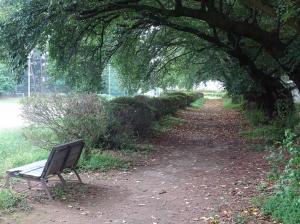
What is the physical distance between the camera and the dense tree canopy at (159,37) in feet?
31.5

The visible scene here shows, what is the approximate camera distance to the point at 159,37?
19.7 meters

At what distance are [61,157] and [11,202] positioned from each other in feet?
4.16

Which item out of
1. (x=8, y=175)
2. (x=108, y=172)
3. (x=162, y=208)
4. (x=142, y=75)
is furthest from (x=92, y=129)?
(x=142, y=75)

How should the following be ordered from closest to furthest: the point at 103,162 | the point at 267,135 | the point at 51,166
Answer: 1. the point at 51,166
2. the point at 103,162
3. the point at 267,135

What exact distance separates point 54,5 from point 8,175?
3558 millimetres

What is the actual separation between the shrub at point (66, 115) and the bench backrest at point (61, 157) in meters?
1.95

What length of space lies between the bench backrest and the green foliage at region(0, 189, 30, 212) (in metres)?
0.58

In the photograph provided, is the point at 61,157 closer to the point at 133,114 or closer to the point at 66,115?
the point at 66,115

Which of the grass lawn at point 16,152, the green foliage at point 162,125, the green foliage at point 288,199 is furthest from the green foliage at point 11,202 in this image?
the green foliage at point 162,125

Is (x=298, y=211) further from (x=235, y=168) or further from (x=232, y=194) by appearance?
(x=235, y=168)

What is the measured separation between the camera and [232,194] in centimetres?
776

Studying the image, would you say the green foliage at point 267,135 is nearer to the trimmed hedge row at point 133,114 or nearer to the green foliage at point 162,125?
the green foliage at point 162,125

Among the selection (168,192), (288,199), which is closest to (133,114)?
(168,192)

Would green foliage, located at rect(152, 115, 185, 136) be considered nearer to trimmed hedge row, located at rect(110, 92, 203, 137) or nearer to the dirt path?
trimmed hedge row, located at rect(110, 92, 203, 137)
